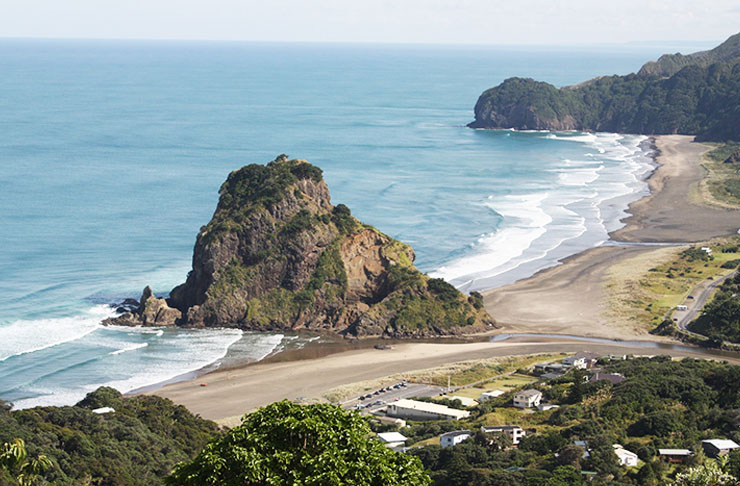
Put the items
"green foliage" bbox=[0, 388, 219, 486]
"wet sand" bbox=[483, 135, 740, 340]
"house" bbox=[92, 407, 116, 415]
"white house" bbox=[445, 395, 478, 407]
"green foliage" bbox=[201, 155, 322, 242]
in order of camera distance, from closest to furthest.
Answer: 1. "green foliage" bbox=[0, 388, 219, 486]
2. "house" bbox=[92, 407, 116, 415]
3. "white house" bbox=[445, 395, 478, 407]
4. "wet sand" bbox=[483, 135, 740, 340]
5. "green foliage" bbox=[201, 155, 322, 242]

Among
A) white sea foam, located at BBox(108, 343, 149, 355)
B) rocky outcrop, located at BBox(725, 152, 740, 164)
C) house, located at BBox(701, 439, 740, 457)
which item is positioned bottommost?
white sea foam, located at BBox(108, 343, 149, 355)

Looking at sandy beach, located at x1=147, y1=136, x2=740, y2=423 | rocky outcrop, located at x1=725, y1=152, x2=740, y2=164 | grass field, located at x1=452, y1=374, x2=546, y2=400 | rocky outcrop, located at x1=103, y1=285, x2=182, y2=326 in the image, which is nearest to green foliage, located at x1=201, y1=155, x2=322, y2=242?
rocky outcrop, located at x1=103, y1=285, x2=182, y2=326

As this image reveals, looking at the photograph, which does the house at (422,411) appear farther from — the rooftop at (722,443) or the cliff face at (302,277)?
the cliff face at (302,277)

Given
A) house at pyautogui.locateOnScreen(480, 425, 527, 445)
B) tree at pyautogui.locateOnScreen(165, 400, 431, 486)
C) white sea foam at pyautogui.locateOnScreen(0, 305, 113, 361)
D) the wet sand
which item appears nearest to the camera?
tree at pyautogui.locateOnScreen(165, 400, 431, 486)

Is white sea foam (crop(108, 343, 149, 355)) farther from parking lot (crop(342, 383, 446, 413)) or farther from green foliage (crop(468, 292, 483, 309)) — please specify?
green foliage (crop(468, 292, 483, 309))

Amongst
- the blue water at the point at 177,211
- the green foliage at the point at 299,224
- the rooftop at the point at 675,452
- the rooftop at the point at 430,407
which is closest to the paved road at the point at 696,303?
the blue water at the point at 177,211

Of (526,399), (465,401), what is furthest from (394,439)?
(465,401)

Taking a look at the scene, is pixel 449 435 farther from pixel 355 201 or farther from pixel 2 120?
pixel 2 120

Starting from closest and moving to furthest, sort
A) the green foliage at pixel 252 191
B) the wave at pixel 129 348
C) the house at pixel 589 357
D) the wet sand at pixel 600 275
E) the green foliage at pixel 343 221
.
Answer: the house at pixel 589 357 → the wave at pixel 129 348 → the wet sand at pixel 600 275 → the green foliage at pixel 252 191 → the green foliage at pixel 343 221
